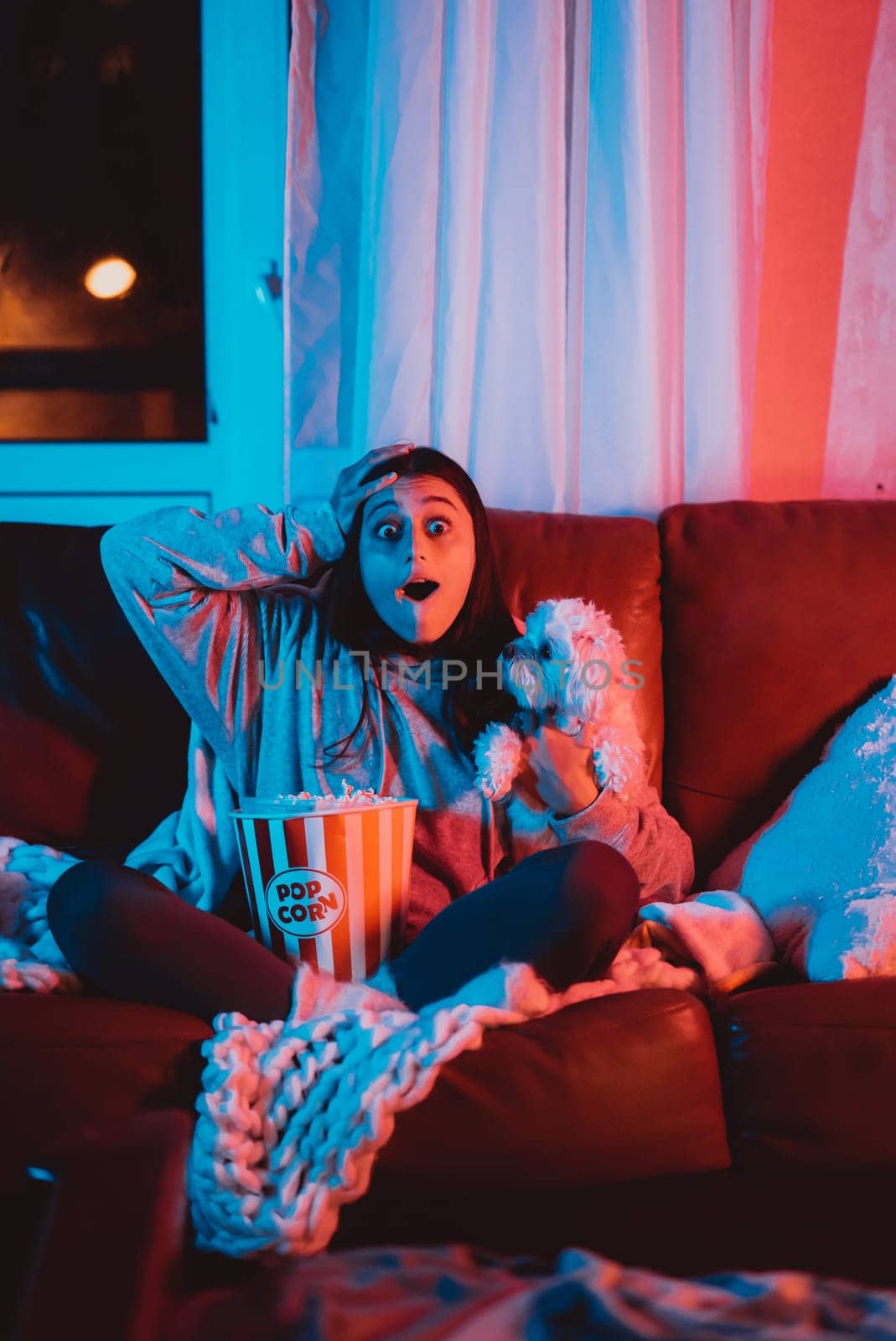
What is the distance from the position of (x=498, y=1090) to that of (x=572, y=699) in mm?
469

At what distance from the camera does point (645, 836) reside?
1214 millimetres

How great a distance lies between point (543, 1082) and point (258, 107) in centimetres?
181

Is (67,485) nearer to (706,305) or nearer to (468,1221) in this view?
(706,305)

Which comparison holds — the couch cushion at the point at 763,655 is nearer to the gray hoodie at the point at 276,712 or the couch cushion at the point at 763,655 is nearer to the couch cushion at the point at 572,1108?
the gray hoodie at the point at 276,712

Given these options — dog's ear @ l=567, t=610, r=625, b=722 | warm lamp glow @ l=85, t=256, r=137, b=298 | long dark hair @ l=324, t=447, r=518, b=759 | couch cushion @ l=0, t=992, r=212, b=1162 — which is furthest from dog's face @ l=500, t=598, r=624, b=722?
warm lamp glow @ l=85, t=256, r=137, b=298

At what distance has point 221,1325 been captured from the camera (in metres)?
0.54

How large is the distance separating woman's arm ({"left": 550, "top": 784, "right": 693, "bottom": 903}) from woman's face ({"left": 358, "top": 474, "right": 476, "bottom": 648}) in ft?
0.99

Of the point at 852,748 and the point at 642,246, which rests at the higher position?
the point at 642,246

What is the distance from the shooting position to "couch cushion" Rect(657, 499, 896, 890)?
4.41 feet

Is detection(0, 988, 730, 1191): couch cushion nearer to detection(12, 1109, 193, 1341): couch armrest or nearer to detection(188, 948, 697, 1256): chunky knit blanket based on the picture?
detection(188, 948, 697, 1256): chunky knit blanket

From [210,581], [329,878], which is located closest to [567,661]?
[329,878]

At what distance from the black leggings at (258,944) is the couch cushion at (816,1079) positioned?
159 millimetres

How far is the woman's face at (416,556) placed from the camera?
3.95 ft

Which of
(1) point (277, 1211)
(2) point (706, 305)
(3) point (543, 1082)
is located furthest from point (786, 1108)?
(2) point (706, 305)
